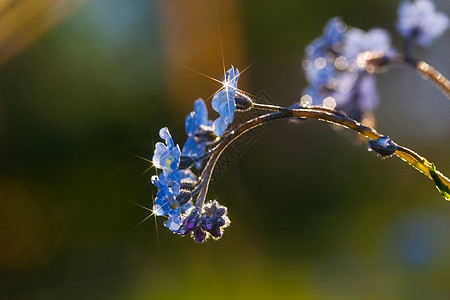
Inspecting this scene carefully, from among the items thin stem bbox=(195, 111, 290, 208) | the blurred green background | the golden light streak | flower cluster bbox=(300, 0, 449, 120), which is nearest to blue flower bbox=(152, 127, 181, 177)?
thin stem bbox=(195, 111, 290, 208)

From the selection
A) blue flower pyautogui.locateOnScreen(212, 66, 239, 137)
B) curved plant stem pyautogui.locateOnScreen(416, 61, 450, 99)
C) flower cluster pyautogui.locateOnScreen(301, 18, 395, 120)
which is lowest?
blue flower pyautogui.locateOnScreen(212, 66, 239, 137)

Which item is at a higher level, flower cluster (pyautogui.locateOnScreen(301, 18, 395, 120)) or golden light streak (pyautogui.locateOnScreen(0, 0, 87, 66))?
golden light streak (pyautogui.locateOnScreen(0, 0, 87, 66))

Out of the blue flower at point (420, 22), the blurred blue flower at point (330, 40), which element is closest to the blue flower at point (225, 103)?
the blurred blue flower at point (330, 40)

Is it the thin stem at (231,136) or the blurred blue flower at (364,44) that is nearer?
the thin stem at (231,136)

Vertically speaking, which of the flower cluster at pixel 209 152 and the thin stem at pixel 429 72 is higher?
the thin stem at pixel 429 72

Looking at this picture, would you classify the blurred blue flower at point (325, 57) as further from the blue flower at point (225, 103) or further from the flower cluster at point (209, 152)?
the blue flower at point (225, 103)

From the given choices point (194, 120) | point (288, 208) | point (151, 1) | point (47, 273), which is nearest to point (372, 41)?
point (194, 120)

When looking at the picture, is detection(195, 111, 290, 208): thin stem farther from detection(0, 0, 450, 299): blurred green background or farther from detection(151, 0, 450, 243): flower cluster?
detection(0, 0, 450, 299): blurred green background
